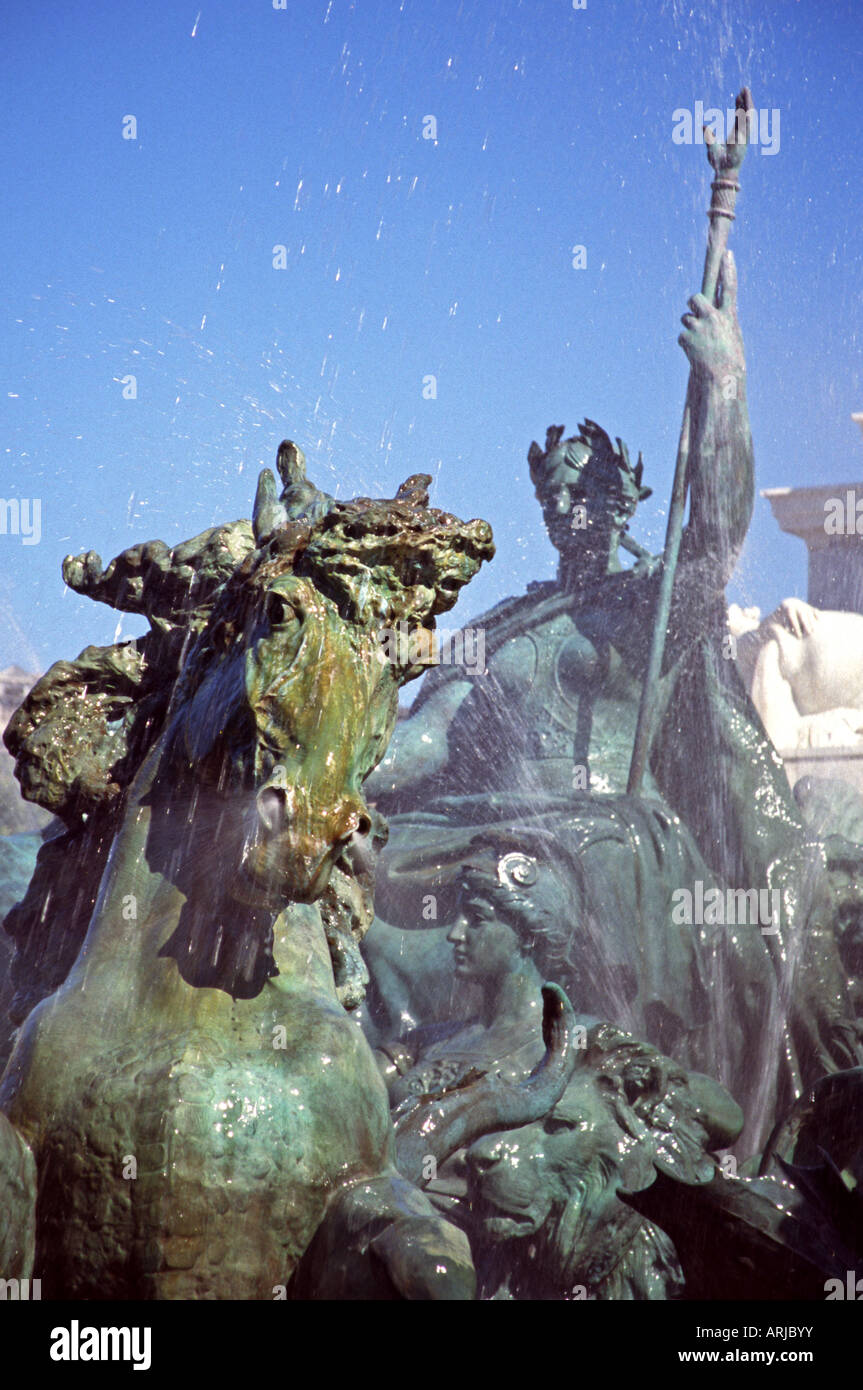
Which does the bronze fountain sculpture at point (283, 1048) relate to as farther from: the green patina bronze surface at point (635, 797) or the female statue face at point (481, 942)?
the green patina bronze surface at point (635, 797)

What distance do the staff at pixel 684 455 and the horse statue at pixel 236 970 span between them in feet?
16.3

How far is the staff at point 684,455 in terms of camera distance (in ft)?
24.6

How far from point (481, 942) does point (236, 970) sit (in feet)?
11.7

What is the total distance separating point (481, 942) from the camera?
586cm

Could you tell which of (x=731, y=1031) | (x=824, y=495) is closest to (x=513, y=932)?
(x=731, y=1031)

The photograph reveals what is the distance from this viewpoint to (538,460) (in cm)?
801

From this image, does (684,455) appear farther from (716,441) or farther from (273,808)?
(273,808)

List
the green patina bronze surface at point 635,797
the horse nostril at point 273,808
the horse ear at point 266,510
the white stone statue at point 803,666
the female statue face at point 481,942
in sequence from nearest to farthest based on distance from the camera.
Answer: the horse nostril at point 273,808 < the horse ear at point 266,510 < the female statue face at point 481,942 < the green patina bronze surface at point 635,797 < the white stone statue at point 803,666

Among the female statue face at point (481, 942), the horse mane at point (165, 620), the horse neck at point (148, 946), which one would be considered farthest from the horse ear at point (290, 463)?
the female statue face at point (481, 942)

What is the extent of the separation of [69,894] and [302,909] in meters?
0.43

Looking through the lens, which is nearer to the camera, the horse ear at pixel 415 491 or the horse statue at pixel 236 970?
the horse statue at pixel 236 970

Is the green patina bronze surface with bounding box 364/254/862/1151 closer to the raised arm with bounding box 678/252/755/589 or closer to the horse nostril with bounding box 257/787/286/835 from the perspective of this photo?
the raised arm with bounding box 678/252/755/589
